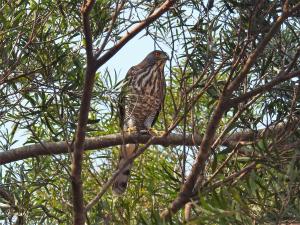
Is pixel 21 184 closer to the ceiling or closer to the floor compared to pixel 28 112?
closer to the floor

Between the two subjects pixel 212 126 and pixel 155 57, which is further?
pixel 155 57

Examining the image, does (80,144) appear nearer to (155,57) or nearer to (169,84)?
(169,84)

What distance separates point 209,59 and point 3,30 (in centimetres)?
107

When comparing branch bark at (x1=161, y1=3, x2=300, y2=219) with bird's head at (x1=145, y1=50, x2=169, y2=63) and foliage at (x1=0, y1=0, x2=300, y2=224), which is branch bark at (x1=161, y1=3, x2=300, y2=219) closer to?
foliage at (x1=0, y1=0, x2=300, y2=224)

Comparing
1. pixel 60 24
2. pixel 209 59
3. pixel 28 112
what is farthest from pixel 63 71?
pixel 209 59

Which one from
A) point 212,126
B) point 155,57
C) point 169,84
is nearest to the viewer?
point 212,126

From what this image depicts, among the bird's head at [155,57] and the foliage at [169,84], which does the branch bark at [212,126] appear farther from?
the bird's head at [155,57]

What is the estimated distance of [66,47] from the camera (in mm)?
3480

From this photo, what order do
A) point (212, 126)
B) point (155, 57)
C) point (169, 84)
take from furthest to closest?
point (155, 57) → point (169, 84) → point (212, 126)

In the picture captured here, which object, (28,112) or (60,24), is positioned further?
(60,24)

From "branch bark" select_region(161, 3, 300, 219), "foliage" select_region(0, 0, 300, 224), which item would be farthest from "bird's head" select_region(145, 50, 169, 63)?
"branch bark" select_region(161, 3, 300, 219)

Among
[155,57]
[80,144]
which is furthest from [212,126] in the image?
[155,57]

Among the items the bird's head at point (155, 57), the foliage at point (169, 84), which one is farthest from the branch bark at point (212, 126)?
the bird's head at point (155, 57)

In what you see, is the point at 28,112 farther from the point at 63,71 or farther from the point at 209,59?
the point at 209,59
